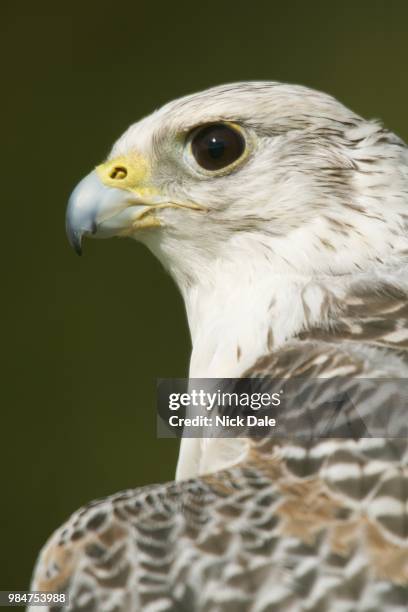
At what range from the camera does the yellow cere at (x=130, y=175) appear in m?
1.73

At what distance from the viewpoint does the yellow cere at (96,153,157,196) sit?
1.73 metres

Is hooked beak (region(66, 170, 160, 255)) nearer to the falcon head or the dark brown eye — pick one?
the falcon head

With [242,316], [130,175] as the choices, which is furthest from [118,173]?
[242,316]

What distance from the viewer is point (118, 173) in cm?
174

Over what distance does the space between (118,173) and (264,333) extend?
0.38 meters

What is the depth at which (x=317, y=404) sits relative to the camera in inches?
54.3

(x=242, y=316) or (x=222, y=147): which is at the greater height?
(x=222, y=147)

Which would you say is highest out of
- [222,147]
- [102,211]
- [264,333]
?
[222,147]

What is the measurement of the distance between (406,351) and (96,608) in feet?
1.66

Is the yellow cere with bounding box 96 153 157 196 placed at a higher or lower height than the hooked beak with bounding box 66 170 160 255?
higher

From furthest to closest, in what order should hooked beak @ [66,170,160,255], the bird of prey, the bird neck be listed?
1. hooked beak @ [66,170,160,255]
2. the bird neck
3. the bird of prey

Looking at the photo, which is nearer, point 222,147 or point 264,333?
point 264,333

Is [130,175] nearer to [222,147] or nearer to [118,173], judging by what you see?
[118,173]

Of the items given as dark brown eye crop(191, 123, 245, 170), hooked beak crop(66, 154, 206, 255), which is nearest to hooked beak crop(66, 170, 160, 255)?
hooked beak crop(66, 154, 206, 255)
